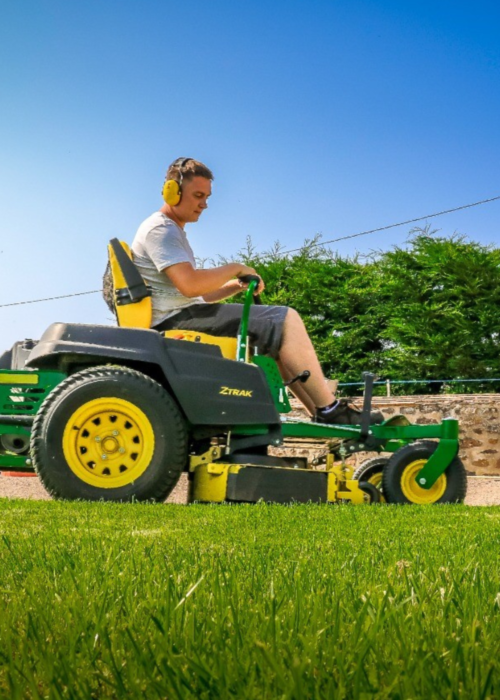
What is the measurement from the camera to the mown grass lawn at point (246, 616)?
113 centimetres

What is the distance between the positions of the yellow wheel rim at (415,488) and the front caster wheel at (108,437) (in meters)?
1.53

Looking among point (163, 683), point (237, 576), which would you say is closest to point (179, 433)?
point (237, 576)

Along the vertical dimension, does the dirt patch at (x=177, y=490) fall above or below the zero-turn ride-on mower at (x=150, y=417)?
below

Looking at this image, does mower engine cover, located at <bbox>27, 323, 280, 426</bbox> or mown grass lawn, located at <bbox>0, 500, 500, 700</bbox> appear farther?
mower engine cover, located at <bbox>27, 323, 280, 426</bbox>

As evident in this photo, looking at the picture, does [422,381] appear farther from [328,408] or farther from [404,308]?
[328,408]

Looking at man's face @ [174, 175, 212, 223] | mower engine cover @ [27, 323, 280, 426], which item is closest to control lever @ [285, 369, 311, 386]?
mower engine cover @ [27, 323, 280, 426]

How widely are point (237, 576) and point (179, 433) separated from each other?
8.32 ft

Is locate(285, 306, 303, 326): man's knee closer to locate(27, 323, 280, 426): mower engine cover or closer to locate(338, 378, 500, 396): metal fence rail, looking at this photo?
locate(27, 323, 280, 426): mower engine cover

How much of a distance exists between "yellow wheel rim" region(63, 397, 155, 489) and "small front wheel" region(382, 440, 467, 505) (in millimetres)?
1598

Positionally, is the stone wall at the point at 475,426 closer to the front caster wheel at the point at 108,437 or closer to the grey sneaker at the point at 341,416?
the grey sneaker at the point at 341,416

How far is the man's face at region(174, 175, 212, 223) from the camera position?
488 cm

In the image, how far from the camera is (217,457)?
4738 mm

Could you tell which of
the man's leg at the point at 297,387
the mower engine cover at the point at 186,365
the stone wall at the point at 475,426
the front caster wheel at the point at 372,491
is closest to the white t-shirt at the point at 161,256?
the mower engine cover at the point at 186,365

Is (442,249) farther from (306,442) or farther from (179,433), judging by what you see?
(179,433)
